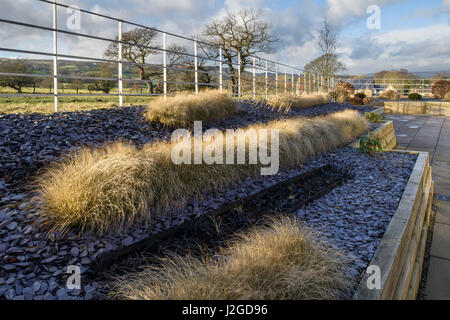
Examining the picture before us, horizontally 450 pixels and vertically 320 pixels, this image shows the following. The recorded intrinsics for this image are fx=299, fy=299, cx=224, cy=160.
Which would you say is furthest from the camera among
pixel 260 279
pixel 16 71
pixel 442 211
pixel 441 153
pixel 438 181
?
pixel 16 71

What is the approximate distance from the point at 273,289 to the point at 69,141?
2.76m

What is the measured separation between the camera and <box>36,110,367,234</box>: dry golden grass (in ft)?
6.63

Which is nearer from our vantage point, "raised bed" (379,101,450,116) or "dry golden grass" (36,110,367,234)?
"dry golden grass" (36,110,367,234)

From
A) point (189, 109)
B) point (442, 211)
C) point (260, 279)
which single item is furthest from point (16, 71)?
point (442, 211)

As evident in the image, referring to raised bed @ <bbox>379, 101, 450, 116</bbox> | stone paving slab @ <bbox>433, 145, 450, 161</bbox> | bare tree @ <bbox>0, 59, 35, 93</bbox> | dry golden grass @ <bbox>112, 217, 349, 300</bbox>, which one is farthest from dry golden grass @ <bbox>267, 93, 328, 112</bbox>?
raised bed @ <bbox>379, 101, 450, 116</bbox>

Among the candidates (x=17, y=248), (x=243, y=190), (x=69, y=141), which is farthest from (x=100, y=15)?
(x=17, y=248)

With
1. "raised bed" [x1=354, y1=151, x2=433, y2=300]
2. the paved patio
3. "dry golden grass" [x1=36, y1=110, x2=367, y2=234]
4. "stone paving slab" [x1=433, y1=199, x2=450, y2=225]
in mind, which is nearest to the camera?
"raised bed" [x1=354, y1=151, x2=433, y2=300]

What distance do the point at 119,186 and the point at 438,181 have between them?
6.21 metres

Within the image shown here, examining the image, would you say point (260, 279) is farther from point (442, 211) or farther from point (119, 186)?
point (442, 211)

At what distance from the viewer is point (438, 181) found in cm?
590

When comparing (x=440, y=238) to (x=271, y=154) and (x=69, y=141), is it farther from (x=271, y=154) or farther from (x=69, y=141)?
(x=69, y=141)

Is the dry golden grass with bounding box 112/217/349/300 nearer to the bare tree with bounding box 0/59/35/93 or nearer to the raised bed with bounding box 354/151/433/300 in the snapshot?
the raised bed with bounding box 354/151/433/300

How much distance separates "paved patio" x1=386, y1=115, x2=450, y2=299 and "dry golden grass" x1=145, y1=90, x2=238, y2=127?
3.61m
